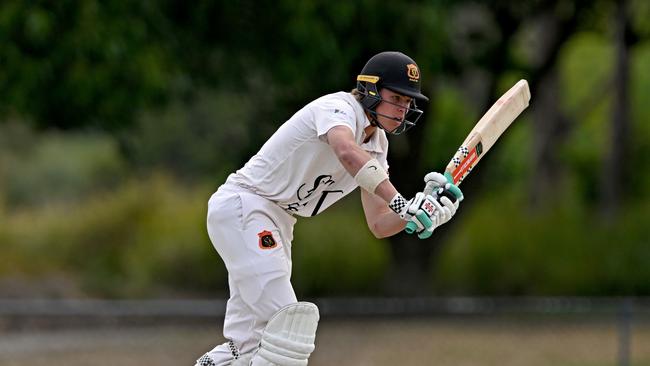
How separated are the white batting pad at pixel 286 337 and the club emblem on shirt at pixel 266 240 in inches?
12.4

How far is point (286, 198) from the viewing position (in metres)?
5.89

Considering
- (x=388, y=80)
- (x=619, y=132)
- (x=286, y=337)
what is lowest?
(x=619, y=132)

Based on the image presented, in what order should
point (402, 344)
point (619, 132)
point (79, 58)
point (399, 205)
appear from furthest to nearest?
point (619, 132) → point (402, 344) → point (79, 58) → point (399, 205)

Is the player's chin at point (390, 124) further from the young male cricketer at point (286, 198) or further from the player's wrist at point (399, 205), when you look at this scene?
the player's wrist at point (399, 205)

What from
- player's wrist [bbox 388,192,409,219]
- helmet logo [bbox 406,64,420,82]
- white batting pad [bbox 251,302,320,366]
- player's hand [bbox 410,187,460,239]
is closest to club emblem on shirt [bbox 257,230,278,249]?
white batting pad [bbox 251,302,320,366]

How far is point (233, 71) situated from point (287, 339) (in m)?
8.15

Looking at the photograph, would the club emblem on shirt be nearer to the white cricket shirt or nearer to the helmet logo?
the white cricket shirt

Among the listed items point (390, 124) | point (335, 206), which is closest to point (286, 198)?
point (390, 124)

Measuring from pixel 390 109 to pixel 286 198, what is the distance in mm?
637

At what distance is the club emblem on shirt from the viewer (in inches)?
229

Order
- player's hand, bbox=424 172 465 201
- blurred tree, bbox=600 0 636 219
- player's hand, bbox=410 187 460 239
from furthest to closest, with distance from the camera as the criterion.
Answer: blurred tree, bbox=600 0 636 219 < player's hand, bbox=424 172 465 201 < player's hand, bbox=410 187 460 239

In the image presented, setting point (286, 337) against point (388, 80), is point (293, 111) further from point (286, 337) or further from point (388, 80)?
point (286, 337)

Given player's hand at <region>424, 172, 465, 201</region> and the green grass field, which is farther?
the green grass field

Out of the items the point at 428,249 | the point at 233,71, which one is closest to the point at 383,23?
the point at 233,71
